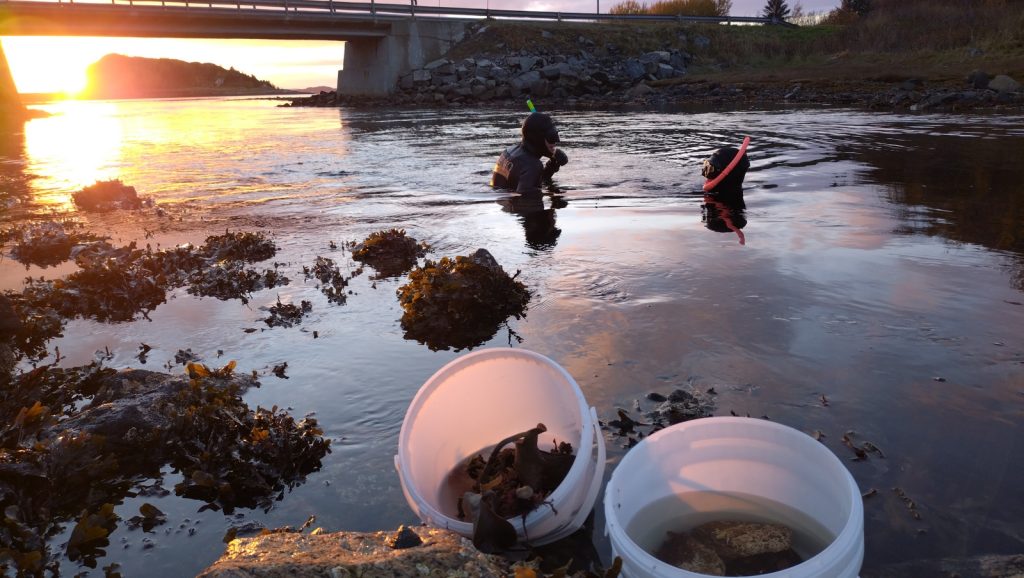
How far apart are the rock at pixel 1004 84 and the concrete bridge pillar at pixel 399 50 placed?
37.5 meters

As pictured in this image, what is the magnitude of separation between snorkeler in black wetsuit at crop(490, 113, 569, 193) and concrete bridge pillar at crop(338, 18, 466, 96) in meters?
43.1

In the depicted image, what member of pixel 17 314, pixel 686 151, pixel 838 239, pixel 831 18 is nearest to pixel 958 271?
pixel 838 239

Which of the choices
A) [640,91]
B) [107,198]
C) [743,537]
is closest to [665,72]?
[640,91]

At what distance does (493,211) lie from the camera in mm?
9867

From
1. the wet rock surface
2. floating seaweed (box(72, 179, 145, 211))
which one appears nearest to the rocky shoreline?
floating seaweed (box(72, 179, 145, 211))

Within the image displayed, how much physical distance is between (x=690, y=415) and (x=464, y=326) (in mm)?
2203

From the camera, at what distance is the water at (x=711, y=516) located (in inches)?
99.7

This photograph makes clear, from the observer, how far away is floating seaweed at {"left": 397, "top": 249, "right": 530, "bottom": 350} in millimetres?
5187

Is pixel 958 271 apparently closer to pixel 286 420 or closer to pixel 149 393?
pixel 286 420

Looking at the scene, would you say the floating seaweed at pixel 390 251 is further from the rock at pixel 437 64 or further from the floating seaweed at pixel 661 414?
the rock at pixel 437 64

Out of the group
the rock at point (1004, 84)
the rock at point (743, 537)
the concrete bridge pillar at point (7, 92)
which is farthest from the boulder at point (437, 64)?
the rock at point (743, 537)

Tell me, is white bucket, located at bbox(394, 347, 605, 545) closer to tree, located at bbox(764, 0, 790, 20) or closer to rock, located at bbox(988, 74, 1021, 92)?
rock, located at bbox(988, 74, 1021, 92)

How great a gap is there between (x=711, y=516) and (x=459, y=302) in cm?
318

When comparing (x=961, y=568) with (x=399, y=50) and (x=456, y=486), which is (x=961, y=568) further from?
(x=399, y=50)
